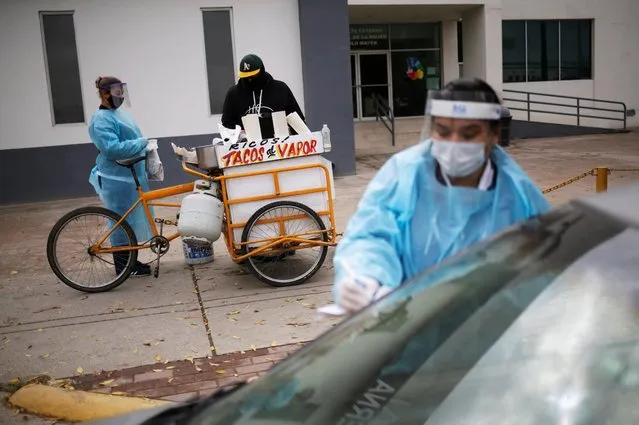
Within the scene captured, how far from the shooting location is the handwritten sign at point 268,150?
17.6ft

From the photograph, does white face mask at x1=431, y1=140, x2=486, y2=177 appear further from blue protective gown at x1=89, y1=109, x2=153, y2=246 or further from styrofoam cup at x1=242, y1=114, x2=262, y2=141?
blue protective gown at x1=89, y1=109, x2=153, y2=246

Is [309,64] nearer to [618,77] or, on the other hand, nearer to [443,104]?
[443,104]

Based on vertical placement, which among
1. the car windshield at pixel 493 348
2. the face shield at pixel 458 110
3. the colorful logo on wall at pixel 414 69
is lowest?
the car windshield at pixel 493 348

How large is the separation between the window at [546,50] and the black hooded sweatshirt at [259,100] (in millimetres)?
15603

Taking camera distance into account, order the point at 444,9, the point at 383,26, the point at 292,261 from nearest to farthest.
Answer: the point at 292,261, the point at 444,9, the point at 383,26

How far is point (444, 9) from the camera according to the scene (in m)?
18.0

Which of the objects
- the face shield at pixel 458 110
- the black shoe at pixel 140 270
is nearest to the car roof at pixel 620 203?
the face shield at pixel 458 110

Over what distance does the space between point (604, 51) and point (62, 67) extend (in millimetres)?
16602

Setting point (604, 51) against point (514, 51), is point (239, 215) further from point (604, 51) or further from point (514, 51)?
point (604, 51)

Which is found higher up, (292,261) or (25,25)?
(25,25)

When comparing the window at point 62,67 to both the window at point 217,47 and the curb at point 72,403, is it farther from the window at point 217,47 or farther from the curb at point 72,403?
the curb at point 72,403

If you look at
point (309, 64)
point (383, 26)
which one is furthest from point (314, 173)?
point (383, 26)

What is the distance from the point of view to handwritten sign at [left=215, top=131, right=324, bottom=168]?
Answer: 5.38 meters

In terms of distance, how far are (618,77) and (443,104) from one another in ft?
70.2
